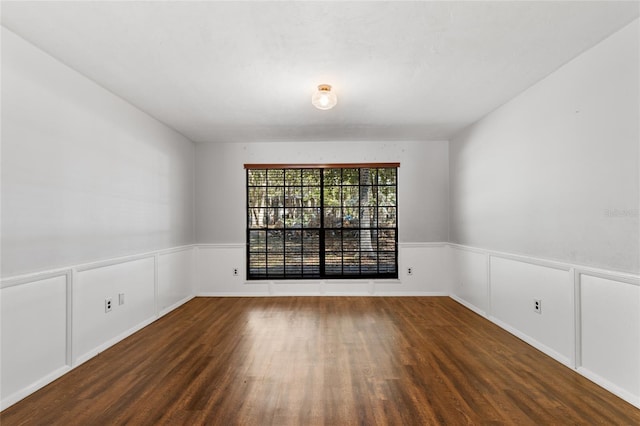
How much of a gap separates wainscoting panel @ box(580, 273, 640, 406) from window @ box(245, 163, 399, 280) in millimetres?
2978

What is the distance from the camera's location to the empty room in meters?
2.08

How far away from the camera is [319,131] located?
185 inches

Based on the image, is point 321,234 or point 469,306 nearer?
point 469,306

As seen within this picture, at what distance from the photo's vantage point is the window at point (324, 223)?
211 inches

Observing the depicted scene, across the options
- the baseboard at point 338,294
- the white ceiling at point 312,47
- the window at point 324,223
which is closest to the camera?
the white ceiling at point 312,47

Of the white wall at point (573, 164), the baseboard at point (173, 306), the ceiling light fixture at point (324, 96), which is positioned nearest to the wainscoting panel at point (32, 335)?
the baseboard at point (173, 306)

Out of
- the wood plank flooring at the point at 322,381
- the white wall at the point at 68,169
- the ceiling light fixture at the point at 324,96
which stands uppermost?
the ceiling light fixture at the point at 324,96

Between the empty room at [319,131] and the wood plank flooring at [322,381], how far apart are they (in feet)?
0.06

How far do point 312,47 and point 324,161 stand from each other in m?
2.97

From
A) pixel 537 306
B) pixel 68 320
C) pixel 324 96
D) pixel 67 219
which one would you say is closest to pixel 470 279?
pixel 537 306

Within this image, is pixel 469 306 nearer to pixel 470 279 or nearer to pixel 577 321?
pixel 470 279

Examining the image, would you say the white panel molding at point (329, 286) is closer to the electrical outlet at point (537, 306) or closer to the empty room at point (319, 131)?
the empty room at point (319, 131)

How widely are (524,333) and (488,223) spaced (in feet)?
4.39

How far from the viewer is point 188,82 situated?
9.80ft
